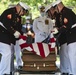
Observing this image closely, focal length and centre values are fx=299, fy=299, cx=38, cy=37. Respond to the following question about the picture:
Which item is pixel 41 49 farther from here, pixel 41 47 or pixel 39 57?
pixel 39 57

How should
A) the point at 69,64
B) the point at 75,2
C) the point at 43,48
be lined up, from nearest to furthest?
the point at 43,48, the point at 69,64, the point at 75,2

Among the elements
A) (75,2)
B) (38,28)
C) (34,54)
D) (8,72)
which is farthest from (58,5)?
(75,2)

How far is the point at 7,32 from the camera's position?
507 cm

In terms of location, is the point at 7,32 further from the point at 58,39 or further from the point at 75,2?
the point at 75,2

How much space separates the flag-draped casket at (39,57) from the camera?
4.83m

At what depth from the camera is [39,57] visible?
486 cm

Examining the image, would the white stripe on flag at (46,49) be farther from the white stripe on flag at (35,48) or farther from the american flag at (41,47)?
the white stripe on flag at (35,48)

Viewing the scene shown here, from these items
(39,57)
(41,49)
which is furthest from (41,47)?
(39,57)

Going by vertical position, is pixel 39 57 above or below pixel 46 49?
below

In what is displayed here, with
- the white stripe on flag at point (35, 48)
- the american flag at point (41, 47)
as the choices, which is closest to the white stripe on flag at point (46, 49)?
the american flag at point (41, 47)

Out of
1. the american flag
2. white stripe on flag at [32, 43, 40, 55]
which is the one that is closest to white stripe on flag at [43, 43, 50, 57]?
the american flag

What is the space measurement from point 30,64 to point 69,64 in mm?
756

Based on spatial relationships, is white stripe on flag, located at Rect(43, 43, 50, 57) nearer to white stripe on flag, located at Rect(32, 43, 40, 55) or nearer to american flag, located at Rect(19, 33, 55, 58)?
american flag, located at Rect(19, 33, 55, 58)

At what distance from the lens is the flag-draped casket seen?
4.83 m
